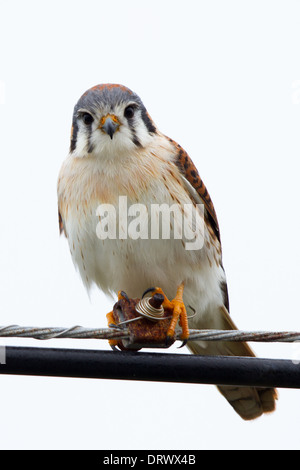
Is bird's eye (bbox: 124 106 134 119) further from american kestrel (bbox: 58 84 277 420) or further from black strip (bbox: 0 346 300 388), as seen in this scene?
black strip (bbox: 0 346 300 388)

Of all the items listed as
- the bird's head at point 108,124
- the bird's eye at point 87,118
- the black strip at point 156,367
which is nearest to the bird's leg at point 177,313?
the black strip at point 156,367

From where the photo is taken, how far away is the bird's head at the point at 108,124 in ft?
14.3

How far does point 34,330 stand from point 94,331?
0.27m

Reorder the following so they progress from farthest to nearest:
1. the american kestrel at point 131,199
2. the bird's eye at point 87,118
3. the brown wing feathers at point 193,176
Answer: the brown wing feathers at point 193,176
the bird's eye at point 87,118
the american kestrel at point 131,199

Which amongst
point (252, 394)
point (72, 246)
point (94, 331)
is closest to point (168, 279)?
point (72, 246)

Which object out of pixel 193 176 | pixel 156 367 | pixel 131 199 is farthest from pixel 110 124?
pixel 156 367

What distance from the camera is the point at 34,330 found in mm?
2863

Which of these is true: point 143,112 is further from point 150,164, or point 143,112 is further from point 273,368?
point 273,368

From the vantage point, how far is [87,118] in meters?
4.49

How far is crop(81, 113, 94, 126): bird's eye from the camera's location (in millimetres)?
4449

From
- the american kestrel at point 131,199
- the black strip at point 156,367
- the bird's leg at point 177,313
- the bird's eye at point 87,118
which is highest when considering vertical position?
the bird's eye at point 87,118

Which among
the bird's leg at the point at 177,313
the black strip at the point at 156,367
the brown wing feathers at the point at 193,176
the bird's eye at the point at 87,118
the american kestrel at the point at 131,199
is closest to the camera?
the black strip at the point at 156,367

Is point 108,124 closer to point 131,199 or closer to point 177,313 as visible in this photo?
point 131,199

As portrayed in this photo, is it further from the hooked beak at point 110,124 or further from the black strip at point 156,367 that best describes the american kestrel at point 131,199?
the black strip at point 156,367
